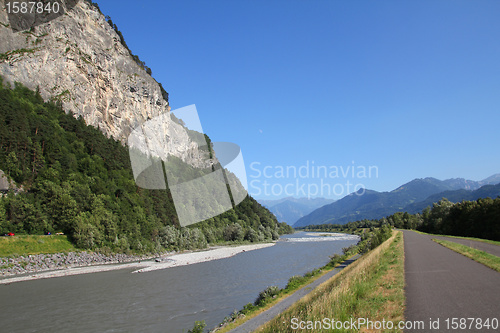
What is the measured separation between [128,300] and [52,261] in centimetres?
2359

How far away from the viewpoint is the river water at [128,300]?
55.3 ft

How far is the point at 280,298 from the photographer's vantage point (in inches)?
719

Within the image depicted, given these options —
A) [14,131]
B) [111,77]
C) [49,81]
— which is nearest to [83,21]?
[111,77]

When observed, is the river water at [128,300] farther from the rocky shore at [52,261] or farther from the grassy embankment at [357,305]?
the grassy embankment at [357,305]

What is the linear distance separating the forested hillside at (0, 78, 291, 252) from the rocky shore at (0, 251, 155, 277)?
253 centimetres

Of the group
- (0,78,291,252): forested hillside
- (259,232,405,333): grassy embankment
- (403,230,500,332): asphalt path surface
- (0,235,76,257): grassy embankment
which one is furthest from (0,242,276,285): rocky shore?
(403,230,500,332): asphalt path surface

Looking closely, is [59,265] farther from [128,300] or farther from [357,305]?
[357,305]

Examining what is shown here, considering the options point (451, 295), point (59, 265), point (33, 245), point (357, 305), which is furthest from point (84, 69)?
point (451, 295)

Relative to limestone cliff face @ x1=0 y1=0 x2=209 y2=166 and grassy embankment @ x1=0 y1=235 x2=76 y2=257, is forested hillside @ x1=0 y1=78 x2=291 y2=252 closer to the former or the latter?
grassy embankment @ x1=0 y1=235 x2=76 y2=257

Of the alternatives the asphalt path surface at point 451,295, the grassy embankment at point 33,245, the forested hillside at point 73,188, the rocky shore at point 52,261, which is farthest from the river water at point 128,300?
the forested hillside at point 73,188

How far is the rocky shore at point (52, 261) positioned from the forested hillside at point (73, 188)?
2.53 metres

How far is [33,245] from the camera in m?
39.2

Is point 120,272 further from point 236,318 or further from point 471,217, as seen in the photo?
point 471,217

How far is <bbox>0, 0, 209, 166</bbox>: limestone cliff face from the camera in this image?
7231 cm
